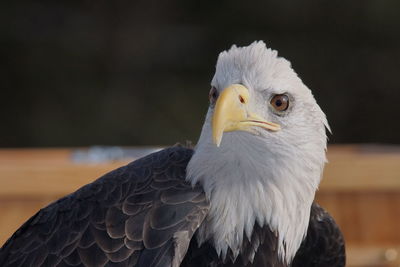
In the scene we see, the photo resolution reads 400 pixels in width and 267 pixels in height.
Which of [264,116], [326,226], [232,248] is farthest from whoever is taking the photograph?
[326,226]

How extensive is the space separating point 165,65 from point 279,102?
6.90 m

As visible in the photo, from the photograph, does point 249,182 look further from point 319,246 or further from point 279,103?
point 319,246

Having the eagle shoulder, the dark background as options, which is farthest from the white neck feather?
the dark background

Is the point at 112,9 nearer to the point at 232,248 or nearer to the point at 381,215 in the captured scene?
the point at 381,215

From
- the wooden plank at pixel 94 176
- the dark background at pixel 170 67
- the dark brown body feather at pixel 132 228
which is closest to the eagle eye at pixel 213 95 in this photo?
the dark brown body feather at pixel 132 228

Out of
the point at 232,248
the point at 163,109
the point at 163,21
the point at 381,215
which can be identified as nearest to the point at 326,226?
the point at 232,248

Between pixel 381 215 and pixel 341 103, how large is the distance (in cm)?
476

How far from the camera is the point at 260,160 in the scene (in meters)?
2.18

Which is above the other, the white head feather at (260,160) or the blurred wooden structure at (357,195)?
the white head feather at (260,160)

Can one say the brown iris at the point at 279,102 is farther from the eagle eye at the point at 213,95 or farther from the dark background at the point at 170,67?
the dark background at the point at 170,67

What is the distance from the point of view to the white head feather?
7.02 feet

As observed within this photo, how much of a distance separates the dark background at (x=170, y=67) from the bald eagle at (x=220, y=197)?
5915 millimetres

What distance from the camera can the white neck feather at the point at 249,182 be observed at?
2.18 m

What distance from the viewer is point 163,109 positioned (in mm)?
8609
